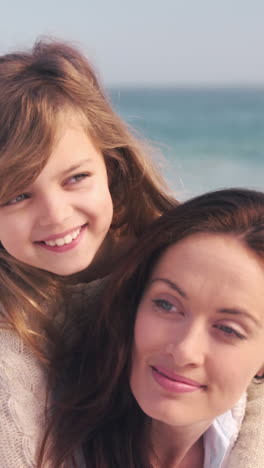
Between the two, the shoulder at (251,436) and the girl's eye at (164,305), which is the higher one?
the girl's eye at (164,305)

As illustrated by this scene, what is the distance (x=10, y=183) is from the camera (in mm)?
2275

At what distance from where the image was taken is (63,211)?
234 centimetres

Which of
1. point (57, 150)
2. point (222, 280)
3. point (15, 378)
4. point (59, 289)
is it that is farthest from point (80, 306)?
point (222, 280)

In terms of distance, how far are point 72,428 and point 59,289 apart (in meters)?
0.61

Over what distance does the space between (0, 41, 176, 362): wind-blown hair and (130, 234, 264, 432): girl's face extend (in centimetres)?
54

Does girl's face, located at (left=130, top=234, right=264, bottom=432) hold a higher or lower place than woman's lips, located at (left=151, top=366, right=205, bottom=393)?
higher

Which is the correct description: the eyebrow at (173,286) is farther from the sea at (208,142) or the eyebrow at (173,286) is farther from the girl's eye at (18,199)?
the sea at (208,142)

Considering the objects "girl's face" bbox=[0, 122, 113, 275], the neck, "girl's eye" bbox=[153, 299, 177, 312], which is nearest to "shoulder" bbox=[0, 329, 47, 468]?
"girl's face" bbox=[0, 122, 113, 275]

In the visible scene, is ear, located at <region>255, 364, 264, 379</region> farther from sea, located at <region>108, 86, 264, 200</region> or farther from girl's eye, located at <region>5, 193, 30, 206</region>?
sea, located at <region>108, 86, 264, 200</region>

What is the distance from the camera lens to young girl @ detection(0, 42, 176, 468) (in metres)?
2.25

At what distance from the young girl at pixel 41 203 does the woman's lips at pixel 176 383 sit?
0.50 meters

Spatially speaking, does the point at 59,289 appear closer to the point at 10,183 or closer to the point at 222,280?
the point at 10,183

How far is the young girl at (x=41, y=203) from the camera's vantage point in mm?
2248

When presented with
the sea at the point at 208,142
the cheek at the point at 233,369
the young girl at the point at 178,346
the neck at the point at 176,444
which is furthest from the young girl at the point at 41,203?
the cheek at the point at 233,369
